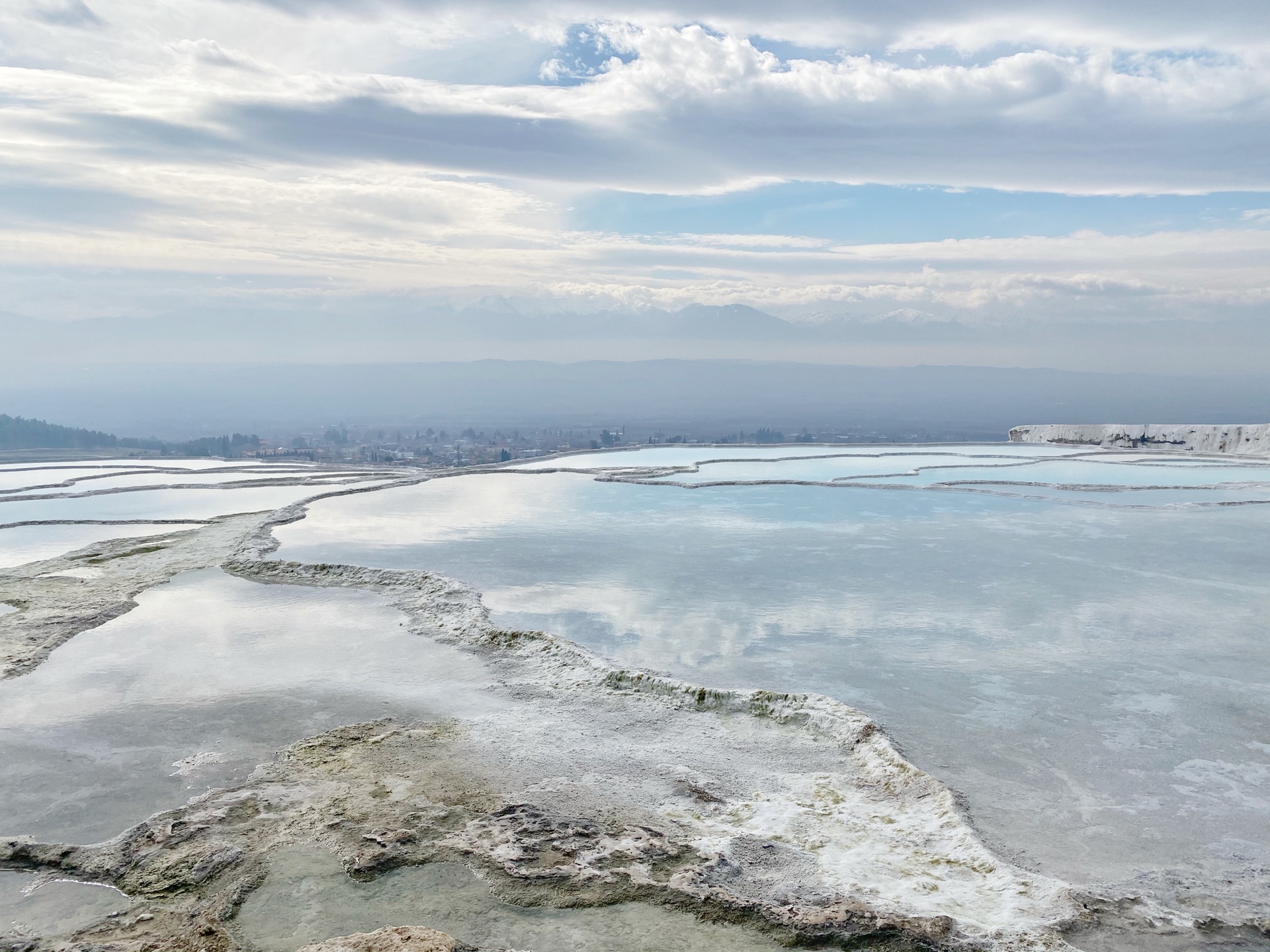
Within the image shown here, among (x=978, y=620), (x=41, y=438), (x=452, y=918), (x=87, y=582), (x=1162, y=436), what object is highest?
(x=41, y=438)

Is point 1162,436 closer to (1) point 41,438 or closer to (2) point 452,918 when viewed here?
(2) point 452,918

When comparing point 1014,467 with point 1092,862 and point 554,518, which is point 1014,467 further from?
point 1092,862

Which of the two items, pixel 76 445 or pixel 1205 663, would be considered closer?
pixel 1205 663

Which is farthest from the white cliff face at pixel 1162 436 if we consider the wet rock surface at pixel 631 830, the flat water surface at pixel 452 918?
the flat water surface at pixel 452 918

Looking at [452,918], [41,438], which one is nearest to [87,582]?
[452,918]

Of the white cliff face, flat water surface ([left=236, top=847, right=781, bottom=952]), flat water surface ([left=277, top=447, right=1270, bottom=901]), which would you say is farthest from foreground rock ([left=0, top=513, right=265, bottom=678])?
the white cliff face

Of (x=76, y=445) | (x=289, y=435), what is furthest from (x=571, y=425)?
(x=76, y=445)

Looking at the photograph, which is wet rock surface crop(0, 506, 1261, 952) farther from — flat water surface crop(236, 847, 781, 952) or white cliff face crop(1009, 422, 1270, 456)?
white cliff face crop(1009, 422, 1270, 456)

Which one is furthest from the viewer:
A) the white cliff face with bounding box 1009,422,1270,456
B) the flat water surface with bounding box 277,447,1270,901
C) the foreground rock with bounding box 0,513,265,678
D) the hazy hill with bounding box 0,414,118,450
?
the hazy hill with bounding box 0,414,118,450
